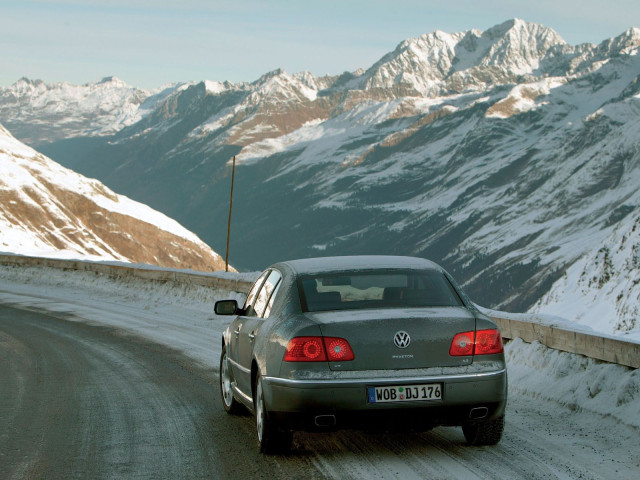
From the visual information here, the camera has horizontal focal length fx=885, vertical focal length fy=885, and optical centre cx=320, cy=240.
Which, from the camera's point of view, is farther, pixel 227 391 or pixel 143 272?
pixel 143 272

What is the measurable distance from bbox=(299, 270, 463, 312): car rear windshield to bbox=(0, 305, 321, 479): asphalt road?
1.21 m

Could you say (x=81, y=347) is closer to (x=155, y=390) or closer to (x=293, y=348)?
(x=155, y=390)

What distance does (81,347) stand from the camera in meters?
13.9

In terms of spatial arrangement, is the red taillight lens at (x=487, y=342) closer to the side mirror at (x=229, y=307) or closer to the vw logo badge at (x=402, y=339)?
the vw logo badge at (x=402, y=339)

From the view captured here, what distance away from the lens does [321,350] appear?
6.15 meters

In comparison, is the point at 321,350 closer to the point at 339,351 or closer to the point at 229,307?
the point at 339,351

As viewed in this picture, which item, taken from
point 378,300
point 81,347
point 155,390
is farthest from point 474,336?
point 81,347

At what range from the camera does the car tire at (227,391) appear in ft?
27.1

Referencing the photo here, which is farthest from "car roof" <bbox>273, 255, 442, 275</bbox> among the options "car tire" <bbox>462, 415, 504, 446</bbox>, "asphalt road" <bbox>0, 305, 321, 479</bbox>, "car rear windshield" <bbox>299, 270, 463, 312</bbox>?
"asphalt road" <bbox>0, 305, 321, 479</bbox>

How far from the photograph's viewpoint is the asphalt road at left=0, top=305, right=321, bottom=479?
6.31m

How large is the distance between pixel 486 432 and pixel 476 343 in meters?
0.82

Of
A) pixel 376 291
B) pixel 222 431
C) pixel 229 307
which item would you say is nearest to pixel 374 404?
pixel 376 291

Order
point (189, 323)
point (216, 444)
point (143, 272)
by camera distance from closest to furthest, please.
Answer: point (216, 444)
point (189, 323)
point (143, 272)

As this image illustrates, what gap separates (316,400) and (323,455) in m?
0.71
